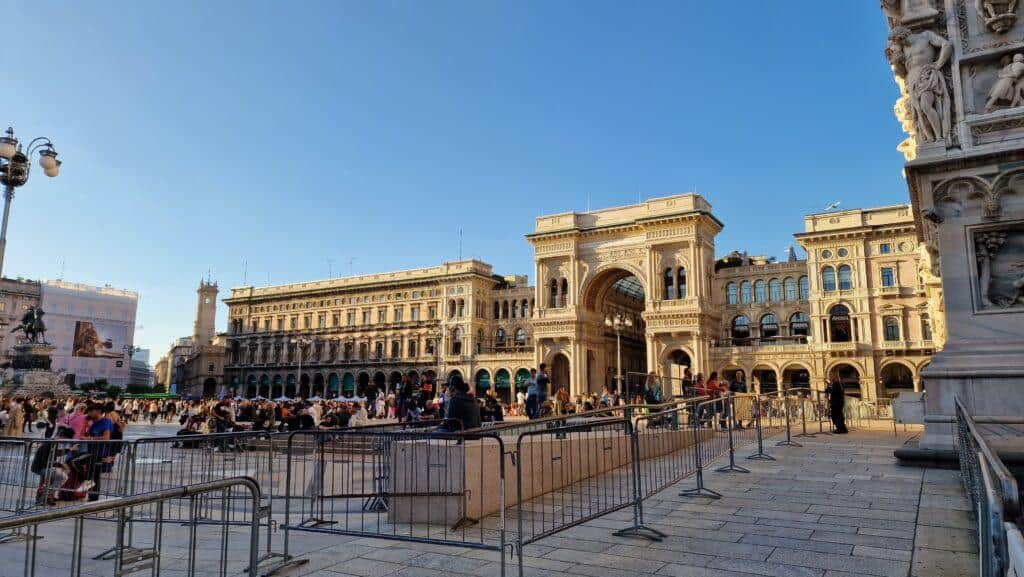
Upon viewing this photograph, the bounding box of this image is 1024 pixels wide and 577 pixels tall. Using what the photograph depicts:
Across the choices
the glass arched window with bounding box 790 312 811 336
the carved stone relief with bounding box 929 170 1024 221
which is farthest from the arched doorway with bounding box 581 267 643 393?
the carved stone relief with bounding box 929 170 1024 221

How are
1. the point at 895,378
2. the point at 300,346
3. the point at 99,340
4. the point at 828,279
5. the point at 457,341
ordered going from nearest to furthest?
the point at 895,378 < the point at 828,279 < the point at 457,341 < the point at 99,340 < the point at 300,346

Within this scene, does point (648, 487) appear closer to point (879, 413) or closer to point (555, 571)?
point (555, 571)

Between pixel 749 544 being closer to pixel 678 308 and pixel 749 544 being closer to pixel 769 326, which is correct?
pixel 678 308

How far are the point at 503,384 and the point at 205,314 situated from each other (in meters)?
59.9

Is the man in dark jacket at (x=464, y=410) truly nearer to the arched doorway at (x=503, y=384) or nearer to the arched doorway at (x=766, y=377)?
the arched doorway at (x=766, y=377)

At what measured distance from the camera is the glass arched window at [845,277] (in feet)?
153

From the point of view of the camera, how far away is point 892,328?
4450cm

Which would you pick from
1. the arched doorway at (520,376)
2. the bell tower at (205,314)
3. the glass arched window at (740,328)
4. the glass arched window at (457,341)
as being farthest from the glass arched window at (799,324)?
the bell tower at (205,314)

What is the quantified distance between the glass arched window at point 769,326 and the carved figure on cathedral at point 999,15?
152 feet

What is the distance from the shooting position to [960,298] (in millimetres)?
8000

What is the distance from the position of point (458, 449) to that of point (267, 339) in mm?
79992

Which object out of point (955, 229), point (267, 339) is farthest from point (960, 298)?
point (267, 339)

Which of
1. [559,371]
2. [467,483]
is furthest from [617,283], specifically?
[467,483]

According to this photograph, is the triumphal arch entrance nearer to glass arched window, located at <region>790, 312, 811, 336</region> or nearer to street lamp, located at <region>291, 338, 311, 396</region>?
glass arched window, located at <region>790, 312, 811, 336</region>
